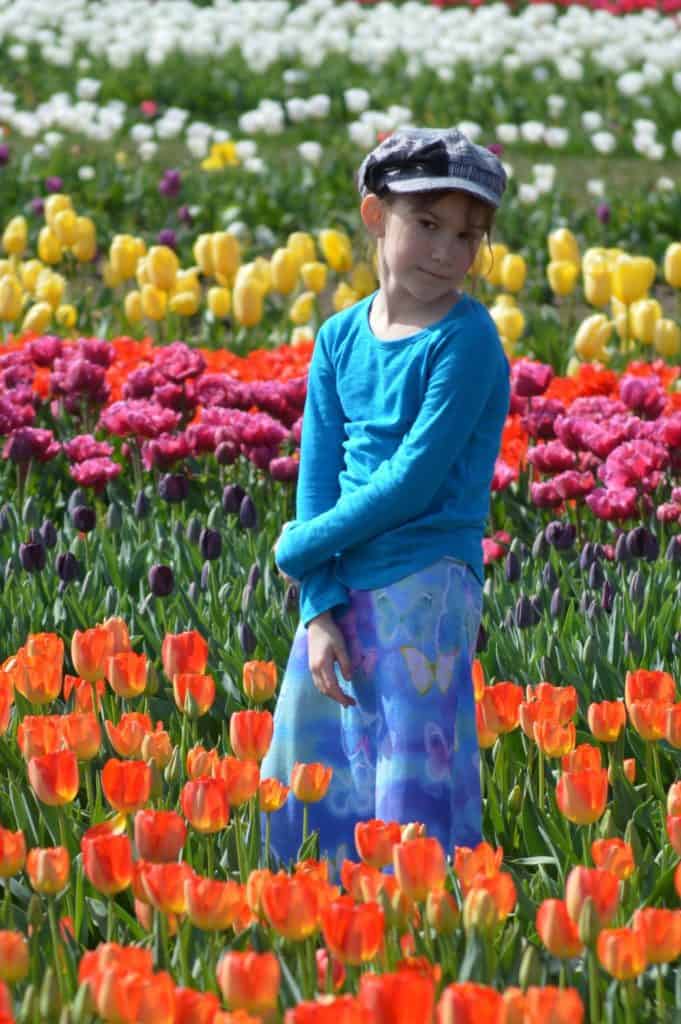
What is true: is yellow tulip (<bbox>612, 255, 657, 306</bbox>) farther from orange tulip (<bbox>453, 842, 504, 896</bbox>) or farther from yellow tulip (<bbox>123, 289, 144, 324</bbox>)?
orange tulip (<bbox>453, 842, 504, 896</bbox>)

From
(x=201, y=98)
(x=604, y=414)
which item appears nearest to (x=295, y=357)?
(x=604, y=414)

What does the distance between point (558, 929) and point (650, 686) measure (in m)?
0.93

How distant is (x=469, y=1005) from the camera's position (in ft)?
5.38

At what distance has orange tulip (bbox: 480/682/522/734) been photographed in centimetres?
290

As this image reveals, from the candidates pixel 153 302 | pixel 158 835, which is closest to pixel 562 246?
pixel 153 302

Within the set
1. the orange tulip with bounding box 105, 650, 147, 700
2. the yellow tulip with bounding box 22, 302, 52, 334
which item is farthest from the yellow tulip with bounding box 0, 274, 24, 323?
the orange tulip with bounding box 105, 650, 147, 700

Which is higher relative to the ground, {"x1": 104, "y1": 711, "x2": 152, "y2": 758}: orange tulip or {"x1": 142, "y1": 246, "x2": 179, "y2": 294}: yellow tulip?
{"x1": 142, "y1": 246, "x2": 179, "y2": 294}: yellow tulip

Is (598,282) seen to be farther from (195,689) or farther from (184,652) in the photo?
(195,689)

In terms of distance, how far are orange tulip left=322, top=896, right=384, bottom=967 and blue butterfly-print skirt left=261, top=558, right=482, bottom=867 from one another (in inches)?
29.7

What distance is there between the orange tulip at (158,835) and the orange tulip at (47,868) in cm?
10

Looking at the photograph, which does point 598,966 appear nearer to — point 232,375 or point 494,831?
point 494,831

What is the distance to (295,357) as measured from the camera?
5766mm

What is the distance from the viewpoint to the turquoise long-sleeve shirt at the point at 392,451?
263cm

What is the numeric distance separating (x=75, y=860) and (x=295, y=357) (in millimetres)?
3330
